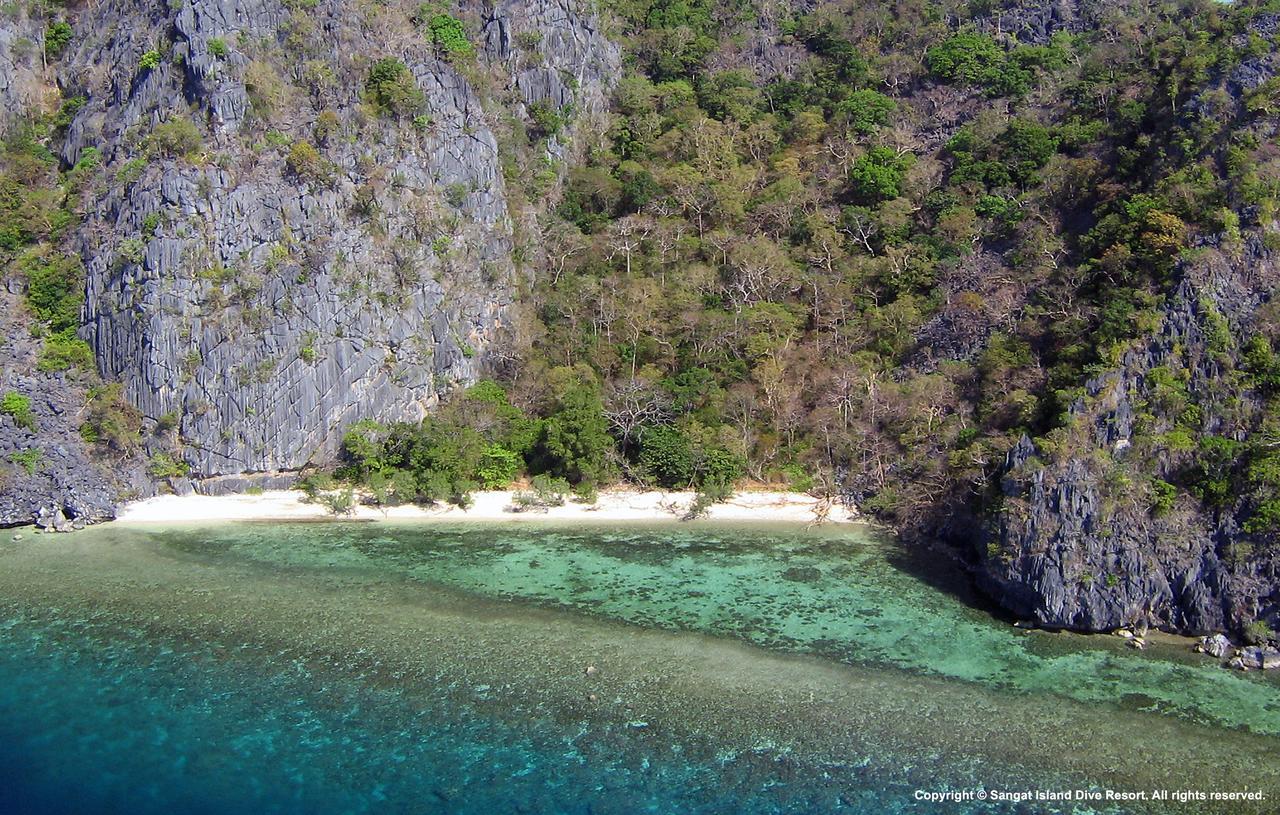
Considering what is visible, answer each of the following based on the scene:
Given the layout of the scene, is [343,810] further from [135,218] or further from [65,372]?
[135,218]

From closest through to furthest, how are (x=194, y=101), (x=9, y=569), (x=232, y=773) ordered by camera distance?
(x=232, y=773) < (x=9, y=569) < (x=194, y=101)

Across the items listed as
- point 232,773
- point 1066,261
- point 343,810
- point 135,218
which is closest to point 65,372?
point 135,218

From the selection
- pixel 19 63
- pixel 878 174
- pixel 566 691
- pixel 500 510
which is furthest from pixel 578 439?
pixel 19 63

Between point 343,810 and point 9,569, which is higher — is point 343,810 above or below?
below

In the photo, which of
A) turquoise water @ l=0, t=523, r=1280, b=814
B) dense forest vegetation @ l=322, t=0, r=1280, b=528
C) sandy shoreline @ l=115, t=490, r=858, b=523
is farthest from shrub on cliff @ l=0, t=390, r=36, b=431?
dense forest vegetation @ l=322, t=0, r=1280, b=528

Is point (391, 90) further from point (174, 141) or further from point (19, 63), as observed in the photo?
point (19, 63)

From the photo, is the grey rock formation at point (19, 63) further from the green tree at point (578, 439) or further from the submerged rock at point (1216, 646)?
the submerged rock at point (1216, 646)

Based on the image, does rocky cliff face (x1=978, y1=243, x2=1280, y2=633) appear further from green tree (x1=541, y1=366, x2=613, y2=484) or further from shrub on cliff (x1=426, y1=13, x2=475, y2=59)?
shrub on cliff (x1=426, y1=13, x2=475, y2=59)
